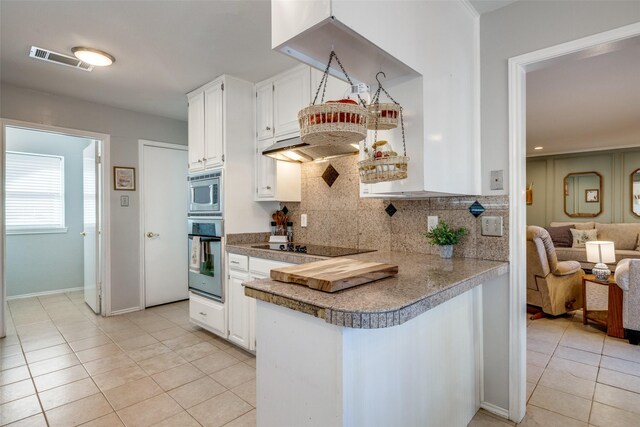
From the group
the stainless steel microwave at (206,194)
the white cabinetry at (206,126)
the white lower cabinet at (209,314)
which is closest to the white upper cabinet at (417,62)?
the stainless steel microwave at (206,194)

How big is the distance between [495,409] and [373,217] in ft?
4.73

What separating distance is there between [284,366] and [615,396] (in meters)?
2.35

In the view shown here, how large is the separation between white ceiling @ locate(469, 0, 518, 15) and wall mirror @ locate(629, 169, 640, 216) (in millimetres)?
6556

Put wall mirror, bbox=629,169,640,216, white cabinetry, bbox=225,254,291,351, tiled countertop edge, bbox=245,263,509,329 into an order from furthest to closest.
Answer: wall mirror, bbox=629,169,640,216, white cabinetry, bbox=225,254,291,351, tiled countertop edge, bbox=245,263,509,329

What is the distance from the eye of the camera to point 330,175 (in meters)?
2.90

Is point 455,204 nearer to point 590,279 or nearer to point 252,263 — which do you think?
point 252,263

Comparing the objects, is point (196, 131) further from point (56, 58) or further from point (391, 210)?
point (391, 210)

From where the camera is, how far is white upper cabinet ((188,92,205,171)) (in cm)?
325

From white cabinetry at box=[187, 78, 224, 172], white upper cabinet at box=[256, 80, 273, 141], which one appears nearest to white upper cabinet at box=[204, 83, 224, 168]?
white cabinetry at box=[187, 78, 224, 172]

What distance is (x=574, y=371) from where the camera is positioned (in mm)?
2457

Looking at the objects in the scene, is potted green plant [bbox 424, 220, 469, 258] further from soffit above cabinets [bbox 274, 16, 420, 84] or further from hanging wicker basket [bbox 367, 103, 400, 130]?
soffit above cabinets [bbox 274, 16, 420, 84]

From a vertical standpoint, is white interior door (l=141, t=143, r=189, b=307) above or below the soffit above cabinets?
below

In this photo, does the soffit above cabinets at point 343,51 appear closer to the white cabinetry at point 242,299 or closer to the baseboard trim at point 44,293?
the white cabinetry at point 242,299

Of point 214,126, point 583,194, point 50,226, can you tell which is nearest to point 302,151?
point 214,126
